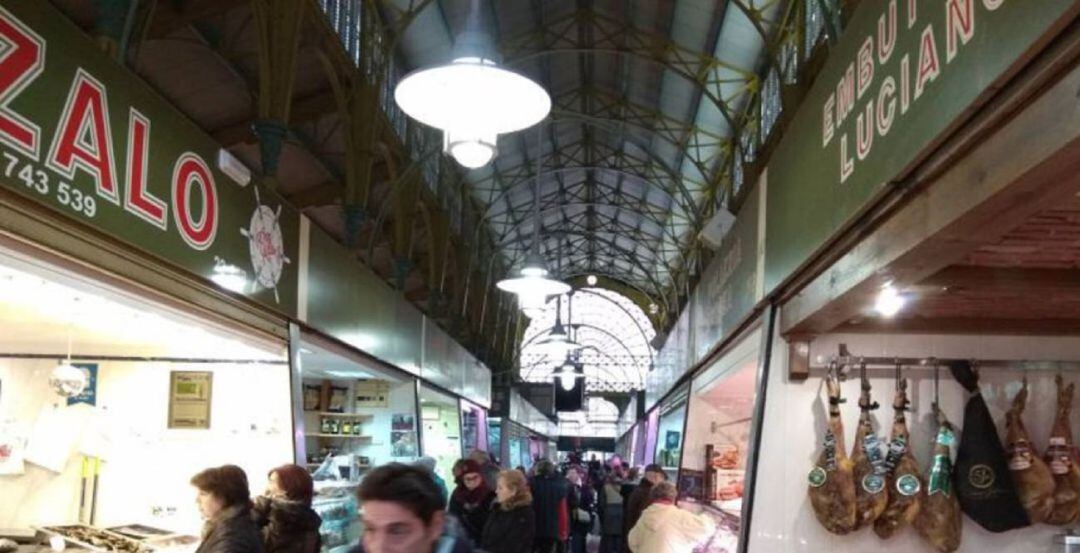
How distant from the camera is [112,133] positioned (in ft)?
11.8

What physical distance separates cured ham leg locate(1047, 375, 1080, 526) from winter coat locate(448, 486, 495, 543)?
13.0 feet

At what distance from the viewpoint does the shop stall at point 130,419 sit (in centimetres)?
559

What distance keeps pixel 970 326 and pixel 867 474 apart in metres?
0.84

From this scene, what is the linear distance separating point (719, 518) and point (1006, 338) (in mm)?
2373

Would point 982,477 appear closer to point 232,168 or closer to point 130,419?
point 232,168

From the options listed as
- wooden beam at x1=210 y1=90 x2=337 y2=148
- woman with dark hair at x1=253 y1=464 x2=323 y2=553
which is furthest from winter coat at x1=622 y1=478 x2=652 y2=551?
wooden beam at x1=210 y1=90 x2=337 y2=148

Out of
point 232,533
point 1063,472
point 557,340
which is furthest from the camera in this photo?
point 557,340

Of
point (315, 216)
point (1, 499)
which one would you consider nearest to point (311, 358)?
point (1, 499)

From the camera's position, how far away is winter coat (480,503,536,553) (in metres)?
6.18

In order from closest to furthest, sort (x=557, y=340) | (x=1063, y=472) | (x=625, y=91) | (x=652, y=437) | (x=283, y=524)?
(x=1063, y=472) < (x=283, y=524) < (x=557, y=340) < (x=652, y=437) < (x=625, y=91)

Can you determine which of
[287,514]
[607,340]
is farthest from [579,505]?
[607,340]

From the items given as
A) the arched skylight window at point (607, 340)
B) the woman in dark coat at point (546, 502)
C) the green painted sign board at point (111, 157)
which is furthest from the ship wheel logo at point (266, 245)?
the arched skylight window at point (607, 340)

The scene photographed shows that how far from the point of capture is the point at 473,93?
354 centimetres

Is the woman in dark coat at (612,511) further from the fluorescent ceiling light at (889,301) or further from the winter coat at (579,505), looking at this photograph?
the fluorescent ceiling light at (889,301)
